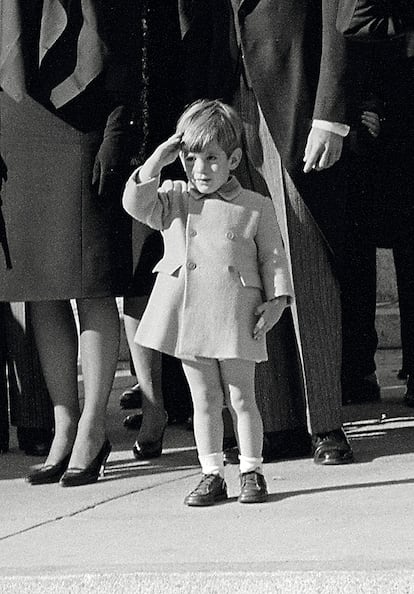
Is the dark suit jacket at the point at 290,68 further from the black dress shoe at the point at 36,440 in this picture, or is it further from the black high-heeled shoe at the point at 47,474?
the black dress shoe at the point at 36,440

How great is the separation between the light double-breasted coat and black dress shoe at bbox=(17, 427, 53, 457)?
1.13 meters

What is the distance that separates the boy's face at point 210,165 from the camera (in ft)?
14.6

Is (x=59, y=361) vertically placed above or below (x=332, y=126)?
below

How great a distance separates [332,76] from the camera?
4785mm

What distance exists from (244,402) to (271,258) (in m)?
0.44

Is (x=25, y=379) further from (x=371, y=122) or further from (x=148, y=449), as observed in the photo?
(x=371, y=122)

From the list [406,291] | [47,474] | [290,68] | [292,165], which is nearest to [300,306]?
[292,165]

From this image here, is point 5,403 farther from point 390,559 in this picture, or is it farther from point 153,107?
point 390,559

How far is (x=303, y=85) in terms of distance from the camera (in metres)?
4.92

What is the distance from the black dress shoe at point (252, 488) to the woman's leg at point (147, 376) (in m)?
0.82

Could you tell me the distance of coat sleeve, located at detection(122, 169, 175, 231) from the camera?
442cm

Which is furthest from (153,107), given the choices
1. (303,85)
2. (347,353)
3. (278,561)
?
(278,561)

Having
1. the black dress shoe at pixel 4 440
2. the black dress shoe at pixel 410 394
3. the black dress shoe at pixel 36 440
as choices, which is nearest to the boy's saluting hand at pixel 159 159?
the black dress shoe at pixel 36 440

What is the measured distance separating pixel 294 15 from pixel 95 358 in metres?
1.28
